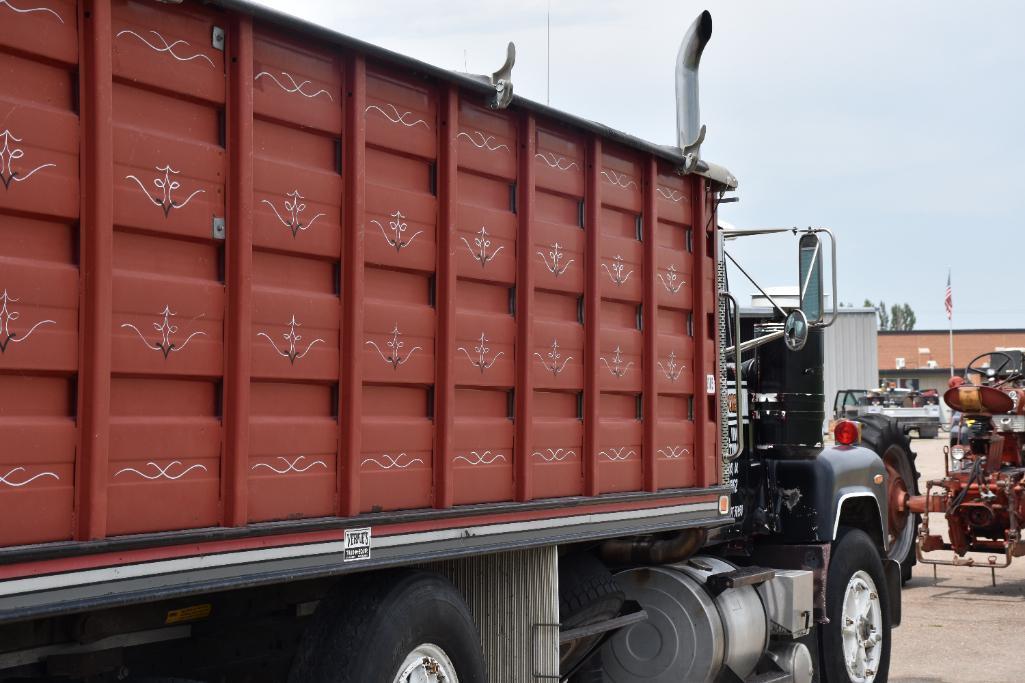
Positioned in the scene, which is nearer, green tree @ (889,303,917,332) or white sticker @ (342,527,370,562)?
white sticker @ (342,527,370,562)

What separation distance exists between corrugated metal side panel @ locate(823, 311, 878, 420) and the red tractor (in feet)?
79.4

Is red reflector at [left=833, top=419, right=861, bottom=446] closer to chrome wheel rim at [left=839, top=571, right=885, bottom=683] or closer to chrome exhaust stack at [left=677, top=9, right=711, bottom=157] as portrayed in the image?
chrome wheel rim at [left=839, top=571, right=885, bottom=683]

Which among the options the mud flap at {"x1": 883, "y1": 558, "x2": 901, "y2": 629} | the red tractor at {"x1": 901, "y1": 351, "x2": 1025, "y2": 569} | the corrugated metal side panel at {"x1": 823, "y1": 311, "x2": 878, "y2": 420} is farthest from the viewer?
the corrugated metal side panel at {"x1": 823, "y1": 311, "x2": 878, "y2": 420}

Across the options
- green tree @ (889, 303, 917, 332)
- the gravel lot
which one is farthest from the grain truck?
green tree @ (889, 303, 917, 332)

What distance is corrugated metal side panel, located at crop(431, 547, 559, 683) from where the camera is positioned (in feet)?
18.6

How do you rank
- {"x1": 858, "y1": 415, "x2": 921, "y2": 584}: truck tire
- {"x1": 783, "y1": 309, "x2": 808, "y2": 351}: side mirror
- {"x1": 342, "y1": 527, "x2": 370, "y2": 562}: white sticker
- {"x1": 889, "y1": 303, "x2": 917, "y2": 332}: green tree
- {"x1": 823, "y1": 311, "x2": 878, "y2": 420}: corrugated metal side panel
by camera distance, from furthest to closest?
1. {"x1": 889, "y1": 303, "x2": 917, "y2": 332}: green tree
2. {"x1": 823, "y1": 311, "x2": 878, "y2": 420}: corrugated metal side panel
3. {"x1": 858, "y1": 415, "x2": 921, "y2": 584}: truck tire
4. {"x1": 783, "y1": 309, "x2": 808, "y2": 351}: side mirror
5. {"x1": 342, "y1": 527, "x2": 370, "y2": 562}: white sticker

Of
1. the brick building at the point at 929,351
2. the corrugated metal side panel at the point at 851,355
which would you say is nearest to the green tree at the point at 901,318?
the brick building at the point at 929,351

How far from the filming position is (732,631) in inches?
285

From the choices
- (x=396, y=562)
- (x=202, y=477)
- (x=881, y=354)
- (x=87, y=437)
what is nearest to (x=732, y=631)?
(x=396, y=562)

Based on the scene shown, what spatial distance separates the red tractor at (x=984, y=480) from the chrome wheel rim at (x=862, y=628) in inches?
162

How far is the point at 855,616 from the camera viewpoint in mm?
8523

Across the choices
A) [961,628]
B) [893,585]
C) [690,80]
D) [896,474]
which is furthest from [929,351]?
[690,80]

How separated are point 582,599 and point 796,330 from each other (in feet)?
7.52

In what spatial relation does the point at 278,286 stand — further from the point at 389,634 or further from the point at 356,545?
the point at 389,634
